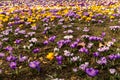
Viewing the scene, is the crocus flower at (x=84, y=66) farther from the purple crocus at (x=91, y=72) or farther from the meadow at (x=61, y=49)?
the purple crocus at (x=91, y=72)

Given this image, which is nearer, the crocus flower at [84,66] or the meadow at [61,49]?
the crocus flower at [84,66]

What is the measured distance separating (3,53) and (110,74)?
5.26 meters

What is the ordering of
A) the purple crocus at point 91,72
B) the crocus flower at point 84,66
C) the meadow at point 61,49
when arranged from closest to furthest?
the purple crocus at point 91,72
the crocus flower at point 84,66
the meadow at point 61,49

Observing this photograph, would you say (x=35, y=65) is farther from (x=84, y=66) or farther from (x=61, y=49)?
(x=61, y=49)

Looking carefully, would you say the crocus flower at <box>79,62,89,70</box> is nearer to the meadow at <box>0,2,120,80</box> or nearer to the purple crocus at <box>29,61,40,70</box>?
the meadow at <box>0,2,120,80</box>

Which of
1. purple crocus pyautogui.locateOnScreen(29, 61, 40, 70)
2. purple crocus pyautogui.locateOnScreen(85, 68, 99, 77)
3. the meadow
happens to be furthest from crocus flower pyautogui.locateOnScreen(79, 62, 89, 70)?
purple crocus pyautogui.locateOnScreen(29, 61, 40, 70)

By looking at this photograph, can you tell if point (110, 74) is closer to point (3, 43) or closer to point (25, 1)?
point (3, 43)

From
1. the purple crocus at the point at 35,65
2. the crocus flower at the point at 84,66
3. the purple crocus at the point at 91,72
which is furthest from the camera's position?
the purple crocus at the point at 35,65

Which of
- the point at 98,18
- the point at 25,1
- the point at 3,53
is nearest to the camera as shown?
the point at 3,53

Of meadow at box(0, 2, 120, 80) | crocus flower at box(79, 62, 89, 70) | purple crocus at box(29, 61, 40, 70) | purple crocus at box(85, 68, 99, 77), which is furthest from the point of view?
purple crocus at box(29, 61, 40, 70)

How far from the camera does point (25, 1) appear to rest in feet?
125

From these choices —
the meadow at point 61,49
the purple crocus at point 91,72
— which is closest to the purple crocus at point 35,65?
the meadow at point 61,49

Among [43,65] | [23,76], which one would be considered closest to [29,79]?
[23,76]

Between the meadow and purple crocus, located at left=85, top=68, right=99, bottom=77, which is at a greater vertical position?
purple crocus, located at left=85, top=68, right=99, bottom=77
